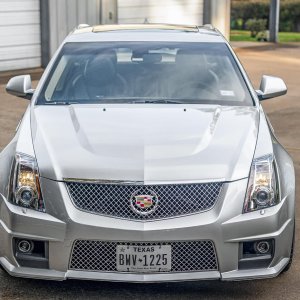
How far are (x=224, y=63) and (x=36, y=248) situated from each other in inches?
92.4

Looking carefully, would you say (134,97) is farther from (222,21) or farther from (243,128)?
(222,21)

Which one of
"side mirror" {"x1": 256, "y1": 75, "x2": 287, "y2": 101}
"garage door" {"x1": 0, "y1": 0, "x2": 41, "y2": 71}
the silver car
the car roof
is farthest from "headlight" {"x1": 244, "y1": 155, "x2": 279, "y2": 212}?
"garage door" {"x1": 0, "y1": 0, "x2": 41, "y2": 71}

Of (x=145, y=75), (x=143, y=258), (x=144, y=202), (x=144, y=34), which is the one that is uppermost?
(x=144, y=34)

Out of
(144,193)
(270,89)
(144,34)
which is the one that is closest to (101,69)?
(144,34)

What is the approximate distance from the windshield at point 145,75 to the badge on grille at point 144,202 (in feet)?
4.29

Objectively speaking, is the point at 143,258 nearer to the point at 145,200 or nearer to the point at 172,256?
the point at 172,256

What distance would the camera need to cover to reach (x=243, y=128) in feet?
15.9

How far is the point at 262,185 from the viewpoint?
14.6 ft

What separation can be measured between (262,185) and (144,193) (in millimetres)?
707

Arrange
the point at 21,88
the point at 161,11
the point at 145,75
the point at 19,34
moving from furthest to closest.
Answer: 1. the point at 161,11
2. the point at 19,34
3. the point at 21,88
4. the point at 145,75

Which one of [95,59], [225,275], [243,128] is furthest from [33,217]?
[95,59]

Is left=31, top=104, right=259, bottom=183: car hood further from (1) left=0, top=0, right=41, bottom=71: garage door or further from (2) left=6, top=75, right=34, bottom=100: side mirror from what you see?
(1) left=0, top=0, right=41, bottom=71: garage door

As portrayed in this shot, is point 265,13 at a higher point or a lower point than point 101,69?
lower

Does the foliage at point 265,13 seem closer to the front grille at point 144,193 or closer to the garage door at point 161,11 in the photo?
the garage door at point 161,11
